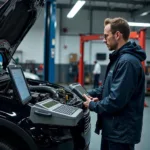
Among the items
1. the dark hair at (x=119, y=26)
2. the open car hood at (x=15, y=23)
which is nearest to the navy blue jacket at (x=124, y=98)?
the dark hair at (x=119, y=26)

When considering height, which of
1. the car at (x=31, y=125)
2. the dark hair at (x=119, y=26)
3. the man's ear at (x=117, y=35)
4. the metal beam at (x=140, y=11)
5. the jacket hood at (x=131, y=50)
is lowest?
the car at (x=31, y=125)

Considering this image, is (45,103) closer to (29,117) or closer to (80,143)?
(29,117)

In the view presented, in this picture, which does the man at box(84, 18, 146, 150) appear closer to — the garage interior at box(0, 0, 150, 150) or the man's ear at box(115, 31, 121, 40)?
the man's ear at box(115, 31, 121, 40)

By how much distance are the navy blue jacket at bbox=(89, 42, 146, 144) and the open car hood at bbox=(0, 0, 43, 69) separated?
4.18 ft

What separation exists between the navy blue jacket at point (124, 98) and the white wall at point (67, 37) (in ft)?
45.4

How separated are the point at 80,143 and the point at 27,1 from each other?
1599 mm

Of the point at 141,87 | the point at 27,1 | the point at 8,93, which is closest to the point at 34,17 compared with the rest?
the point at 27,1

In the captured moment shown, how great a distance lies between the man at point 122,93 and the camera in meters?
1.99

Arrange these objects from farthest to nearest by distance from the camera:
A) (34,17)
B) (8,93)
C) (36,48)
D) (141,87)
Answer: (36,48) → (34,17) → (8,93) → (141,87)

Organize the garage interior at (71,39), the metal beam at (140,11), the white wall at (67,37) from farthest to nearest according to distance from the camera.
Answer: the white wall at (67,37), the garage interior at (71,39), the metal beam at (140,11)

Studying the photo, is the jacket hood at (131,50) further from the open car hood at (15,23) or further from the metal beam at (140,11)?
the metal beam at (140,11)

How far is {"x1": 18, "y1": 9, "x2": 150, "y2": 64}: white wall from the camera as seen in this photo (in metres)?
15.7

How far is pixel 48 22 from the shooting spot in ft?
21.4

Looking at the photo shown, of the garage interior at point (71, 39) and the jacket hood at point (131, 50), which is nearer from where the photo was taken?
the jacket hood at point (131, 50)
